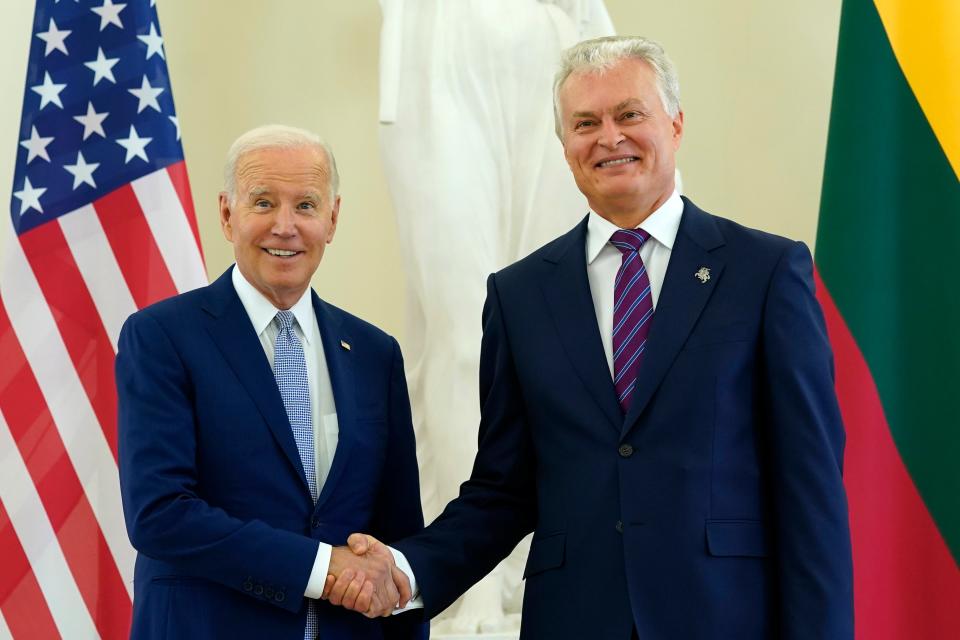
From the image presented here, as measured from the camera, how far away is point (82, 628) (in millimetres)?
3633

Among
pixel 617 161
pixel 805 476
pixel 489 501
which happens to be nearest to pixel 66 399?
pixel 489 501

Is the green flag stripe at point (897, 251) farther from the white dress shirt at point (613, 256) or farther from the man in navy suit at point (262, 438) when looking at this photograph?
the man in navy suit at point (262, 438)

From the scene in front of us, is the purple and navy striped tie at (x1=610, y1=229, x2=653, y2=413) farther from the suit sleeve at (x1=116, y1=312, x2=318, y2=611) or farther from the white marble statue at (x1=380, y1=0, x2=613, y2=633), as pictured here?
the white marble statue at (x1=380, y1=0, x2=613, y2=633)

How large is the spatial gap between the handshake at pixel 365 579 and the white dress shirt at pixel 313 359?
0.03 m

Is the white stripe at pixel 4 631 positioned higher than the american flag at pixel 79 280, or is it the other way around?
the american flag at pixel 79 280

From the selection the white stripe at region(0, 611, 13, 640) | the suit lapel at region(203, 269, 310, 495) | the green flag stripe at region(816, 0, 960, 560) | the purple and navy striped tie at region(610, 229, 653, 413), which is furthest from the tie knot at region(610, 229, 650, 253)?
the white stripe at region(0, 611, 13, 640)

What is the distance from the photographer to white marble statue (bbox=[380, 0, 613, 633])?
392cm

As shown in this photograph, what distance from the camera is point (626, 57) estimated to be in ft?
7.87

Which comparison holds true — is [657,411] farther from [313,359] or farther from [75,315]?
[75,315]

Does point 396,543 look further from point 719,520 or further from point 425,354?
point 425,354

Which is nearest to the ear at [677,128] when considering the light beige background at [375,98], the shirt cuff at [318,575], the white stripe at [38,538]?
the shirt cuff at [318,575]

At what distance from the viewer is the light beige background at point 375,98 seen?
5.21 m

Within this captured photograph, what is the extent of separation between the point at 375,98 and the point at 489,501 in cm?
323

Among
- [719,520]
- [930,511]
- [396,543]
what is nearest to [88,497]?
[396,543]
